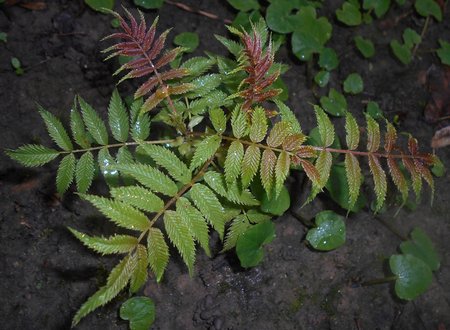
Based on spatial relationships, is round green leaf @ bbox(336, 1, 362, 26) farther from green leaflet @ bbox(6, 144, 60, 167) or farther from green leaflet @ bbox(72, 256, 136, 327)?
green leaflet @ bbox(72, 256, 136, 327)

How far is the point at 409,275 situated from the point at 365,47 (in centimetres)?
169

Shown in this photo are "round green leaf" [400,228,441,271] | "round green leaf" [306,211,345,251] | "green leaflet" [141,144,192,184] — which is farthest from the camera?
"round green leaf" [400,228,441,271]

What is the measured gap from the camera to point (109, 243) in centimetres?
149

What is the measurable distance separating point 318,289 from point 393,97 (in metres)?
1.60

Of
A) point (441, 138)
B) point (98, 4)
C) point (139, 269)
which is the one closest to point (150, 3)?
point (98, 4)

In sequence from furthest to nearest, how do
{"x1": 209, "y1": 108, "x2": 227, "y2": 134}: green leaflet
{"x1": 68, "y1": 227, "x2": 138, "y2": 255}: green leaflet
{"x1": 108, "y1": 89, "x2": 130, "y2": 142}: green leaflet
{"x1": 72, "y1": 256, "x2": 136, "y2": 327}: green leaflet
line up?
1. {"x1": 108, "y1": 89, "x2": 130, "y2": 142}: green leaflet
2. {"x1": 209, "y1": 108, "x2": 227, "y2": 134}: green leaflet
3. {"x1": 68, "y1": 227, "x2": 138, "y2": 255}: green leaflet
4. {"x1": 72, "y1": 256, "x2": 136, "y2": 327}: green leaflet

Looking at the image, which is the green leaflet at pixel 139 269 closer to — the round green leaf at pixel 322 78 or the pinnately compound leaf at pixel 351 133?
the pinnately compound leaf at pixel 351 133

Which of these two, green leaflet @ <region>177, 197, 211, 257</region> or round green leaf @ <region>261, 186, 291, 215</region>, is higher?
green leaflet @ <region>177, 197, 211, 257</region>

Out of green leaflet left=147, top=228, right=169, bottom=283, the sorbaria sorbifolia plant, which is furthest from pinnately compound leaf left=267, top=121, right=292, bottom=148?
green leaflet left=147, top=228, right=169, bottom=283

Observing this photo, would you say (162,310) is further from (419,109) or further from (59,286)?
(419,109)

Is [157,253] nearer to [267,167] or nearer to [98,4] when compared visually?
[267,167]

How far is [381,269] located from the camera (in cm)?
267

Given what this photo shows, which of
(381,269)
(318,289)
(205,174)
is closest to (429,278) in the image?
(381,269)

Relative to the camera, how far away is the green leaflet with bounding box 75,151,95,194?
199cm
